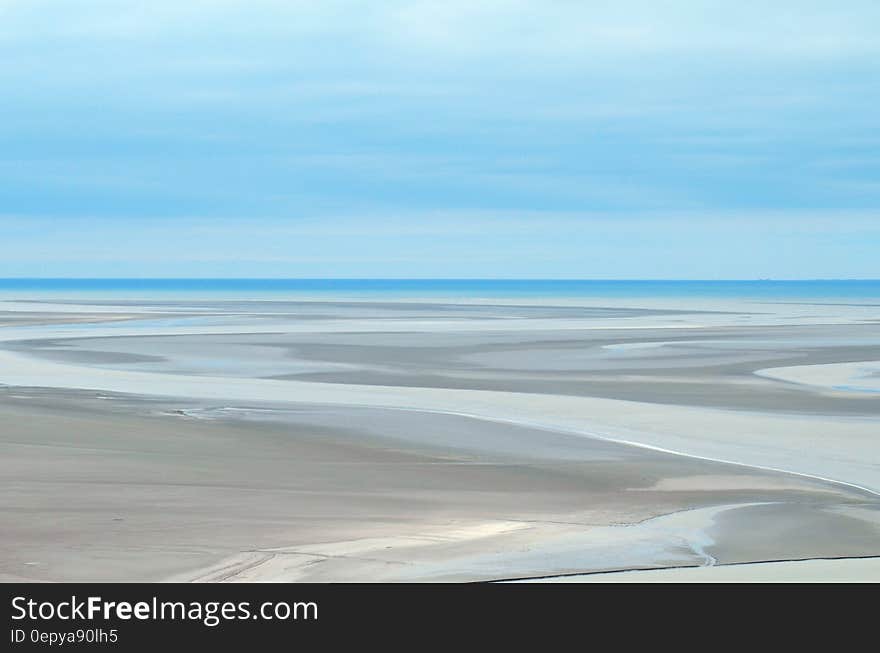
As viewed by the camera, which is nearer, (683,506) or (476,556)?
(476,556)

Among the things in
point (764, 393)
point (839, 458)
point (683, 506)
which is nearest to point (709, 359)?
point (764, 393)

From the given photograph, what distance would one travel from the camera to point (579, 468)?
1563 centimetres

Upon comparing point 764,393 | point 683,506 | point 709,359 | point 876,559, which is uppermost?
point 709,359

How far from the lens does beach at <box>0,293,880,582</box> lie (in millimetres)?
10562

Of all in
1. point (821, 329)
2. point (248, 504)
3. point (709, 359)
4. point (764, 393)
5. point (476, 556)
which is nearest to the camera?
point (476, 556)

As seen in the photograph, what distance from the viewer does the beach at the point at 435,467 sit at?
34.7 ft

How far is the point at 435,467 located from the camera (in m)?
15.6
